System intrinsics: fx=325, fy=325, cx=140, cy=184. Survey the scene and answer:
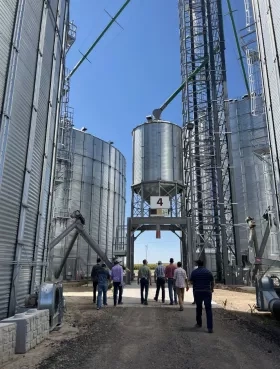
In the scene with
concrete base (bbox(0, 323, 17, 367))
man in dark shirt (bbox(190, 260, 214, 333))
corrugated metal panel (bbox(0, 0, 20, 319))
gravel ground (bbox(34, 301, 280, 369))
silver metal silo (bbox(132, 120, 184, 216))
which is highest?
silver metal silo (bbox(132, 120, 184, 216))

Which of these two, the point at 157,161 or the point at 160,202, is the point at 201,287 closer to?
the point at 160,202

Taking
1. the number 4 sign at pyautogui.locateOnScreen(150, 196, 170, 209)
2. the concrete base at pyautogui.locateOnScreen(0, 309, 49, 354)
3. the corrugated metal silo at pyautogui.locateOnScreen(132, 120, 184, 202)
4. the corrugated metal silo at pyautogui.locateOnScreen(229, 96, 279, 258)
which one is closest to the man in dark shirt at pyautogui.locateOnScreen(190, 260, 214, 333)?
the concrete base at pyautogui.locateOnScreen(0, 309, 49, 354)

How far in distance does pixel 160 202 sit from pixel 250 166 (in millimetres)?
9195

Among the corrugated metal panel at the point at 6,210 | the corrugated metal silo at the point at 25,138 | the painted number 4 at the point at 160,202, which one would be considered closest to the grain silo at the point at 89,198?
the painted number 4 at the point at 160,202

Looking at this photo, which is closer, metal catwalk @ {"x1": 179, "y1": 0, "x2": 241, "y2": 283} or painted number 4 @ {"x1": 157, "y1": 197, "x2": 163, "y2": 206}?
painted number 4 @ {"x1": 157, "y1": 197, "x2": 163, "y2": 206}

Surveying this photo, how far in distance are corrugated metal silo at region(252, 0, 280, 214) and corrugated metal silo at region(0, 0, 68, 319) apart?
648 centimetres

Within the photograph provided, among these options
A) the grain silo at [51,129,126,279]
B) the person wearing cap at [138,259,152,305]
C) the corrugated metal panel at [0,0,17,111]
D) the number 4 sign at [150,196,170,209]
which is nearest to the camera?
the corrugated metal panel at [0,0,17,111]

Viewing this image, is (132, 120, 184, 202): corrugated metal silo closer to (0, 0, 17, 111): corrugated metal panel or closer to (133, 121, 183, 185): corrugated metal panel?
(133, 121, 183, 185): corrugated metal panel

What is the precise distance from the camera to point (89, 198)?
94.5 feet

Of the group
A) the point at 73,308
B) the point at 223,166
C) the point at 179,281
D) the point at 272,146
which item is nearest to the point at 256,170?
the point at 223,166

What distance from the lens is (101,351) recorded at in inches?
219

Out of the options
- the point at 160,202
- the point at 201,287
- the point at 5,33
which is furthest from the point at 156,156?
the point at 5,33

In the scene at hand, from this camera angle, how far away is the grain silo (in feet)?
86.5

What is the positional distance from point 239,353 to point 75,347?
2.85m
